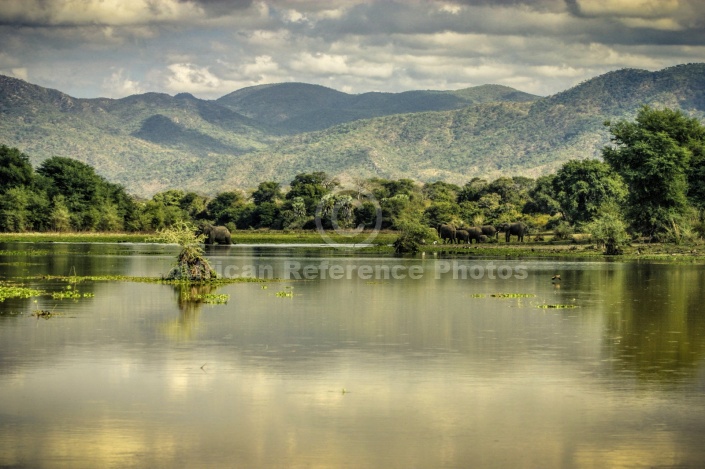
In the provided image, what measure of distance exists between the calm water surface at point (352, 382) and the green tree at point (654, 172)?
40813 millimetres

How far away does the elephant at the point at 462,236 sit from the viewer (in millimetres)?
87875

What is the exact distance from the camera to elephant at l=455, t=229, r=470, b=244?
87875 millimetres

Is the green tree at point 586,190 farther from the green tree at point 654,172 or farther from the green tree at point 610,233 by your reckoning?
the green tree at point 610,233

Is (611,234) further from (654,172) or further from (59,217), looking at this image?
(59,217)

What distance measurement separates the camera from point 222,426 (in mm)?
15289

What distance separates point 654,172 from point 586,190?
1796 cm

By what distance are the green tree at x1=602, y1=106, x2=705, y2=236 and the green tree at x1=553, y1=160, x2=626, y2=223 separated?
418 inches

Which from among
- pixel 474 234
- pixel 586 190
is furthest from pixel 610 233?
pixel 586 190

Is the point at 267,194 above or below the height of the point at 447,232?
above

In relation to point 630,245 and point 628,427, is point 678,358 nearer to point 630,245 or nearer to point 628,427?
point 628,427

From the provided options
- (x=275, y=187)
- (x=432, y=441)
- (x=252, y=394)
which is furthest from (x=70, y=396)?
(x=275, y=187)

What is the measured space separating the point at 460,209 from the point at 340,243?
13.8 m

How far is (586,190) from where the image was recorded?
90625mm

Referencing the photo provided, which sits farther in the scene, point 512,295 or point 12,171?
point 12,171
